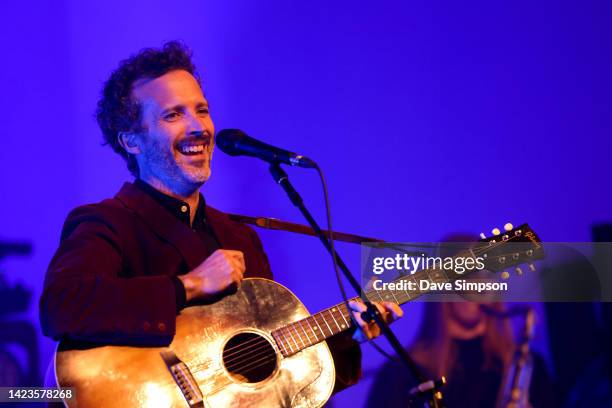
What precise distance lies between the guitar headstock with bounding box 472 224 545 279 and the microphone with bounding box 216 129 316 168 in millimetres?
978

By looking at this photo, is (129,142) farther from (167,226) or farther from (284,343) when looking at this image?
(284,343)

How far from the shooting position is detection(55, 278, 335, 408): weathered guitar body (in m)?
2.32

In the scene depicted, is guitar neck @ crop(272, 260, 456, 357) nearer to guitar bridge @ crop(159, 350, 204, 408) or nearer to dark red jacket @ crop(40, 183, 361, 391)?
dark red jacket @ crop(40, 183, 361, 391)

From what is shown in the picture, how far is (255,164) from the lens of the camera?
11.9ft

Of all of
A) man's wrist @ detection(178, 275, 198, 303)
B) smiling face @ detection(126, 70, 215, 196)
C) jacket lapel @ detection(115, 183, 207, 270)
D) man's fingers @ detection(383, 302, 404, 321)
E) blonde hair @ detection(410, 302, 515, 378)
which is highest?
smiling face @ detection(126, 70, 215, 196)

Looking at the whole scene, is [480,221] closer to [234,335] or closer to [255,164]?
[255,164]

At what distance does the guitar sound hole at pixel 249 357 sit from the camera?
2564mm

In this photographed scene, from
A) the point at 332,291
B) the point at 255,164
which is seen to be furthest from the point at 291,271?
the point at 255,164

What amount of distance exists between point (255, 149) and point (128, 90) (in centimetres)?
94

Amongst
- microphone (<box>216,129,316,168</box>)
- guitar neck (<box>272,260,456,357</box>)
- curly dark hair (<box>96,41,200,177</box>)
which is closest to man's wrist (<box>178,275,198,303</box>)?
guitar neck (<box>272,260,456,357</box>)

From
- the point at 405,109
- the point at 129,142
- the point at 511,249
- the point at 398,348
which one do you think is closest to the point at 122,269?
the point at 129,142

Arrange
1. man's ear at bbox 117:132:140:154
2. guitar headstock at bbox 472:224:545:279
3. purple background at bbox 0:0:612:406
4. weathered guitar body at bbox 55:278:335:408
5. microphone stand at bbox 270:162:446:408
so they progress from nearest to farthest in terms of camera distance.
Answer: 1. microphone stand at bbox 270:162:446:408
2. weathered guitar body at bbox 55:278:335:408
3. guitar headstock at bbox 472:224:545:279
4. man's ear at bbox 117:132:140:154
5. purple background at bbox 0:0:612:406

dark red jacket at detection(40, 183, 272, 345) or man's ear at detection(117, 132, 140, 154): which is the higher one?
man's ear at detection(117, 132, 140, 154)

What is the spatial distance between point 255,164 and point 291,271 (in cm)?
58
